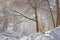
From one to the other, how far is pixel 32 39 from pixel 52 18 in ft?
7.25

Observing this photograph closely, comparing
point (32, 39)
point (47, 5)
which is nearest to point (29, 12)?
point (47, 5)

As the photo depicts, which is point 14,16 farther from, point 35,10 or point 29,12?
point 35,10

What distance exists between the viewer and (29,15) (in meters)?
4.98

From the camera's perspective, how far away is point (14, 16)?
5.30m

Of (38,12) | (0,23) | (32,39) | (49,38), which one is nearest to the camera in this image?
(49,38)

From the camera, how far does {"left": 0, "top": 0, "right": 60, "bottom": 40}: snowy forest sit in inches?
173

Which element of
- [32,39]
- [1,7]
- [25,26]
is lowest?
[25,26]

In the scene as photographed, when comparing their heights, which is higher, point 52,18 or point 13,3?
point 13,3

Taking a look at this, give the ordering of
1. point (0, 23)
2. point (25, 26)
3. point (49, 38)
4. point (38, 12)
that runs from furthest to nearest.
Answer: point (25, 26) → point (0, 23) → point (38, 12) → point (49, 38)

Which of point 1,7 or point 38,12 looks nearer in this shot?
point 38,12

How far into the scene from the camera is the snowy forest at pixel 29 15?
4.40m

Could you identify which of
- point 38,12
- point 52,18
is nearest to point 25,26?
point 38,12

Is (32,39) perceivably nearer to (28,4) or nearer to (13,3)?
(28,4)

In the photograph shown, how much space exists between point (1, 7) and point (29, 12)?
1.15 meters
